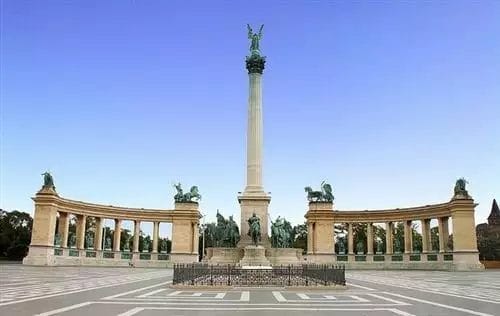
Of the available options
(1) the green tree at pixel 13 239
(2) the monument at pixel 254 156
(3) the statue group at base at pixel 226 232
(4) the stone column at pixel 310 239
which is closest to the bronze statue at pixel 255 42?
(2) the monument at pixel 254 156

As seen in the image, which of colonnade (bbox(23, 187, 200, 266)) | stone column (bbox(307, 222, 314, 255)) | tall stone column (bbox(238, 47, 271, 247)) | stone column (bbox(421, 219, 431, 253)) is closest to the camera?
tall stone column (bbox(238, 47, 271, 247))

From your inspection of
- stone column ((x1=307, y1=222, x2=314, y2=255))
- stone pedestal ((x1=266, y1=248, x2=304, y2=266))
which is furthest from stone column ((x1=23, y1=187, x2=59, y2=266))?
stone column ((x1=307, y1=222, x2=314, y2=255))

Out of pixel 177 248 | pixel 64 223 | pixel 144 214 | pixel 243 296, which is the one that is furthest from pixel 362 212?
pixel 243 296

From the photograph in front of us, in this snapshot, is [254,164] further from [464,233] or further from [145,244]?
[145,244]

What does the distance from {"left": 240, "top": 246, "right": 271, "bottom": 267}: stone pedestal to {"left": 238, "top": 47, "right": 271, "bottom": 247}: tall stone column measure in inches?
108

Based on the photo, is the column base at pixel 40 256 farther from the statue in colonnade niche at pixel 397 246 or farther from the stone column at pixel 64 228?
the statue in colonnade niche at pixel 397 246

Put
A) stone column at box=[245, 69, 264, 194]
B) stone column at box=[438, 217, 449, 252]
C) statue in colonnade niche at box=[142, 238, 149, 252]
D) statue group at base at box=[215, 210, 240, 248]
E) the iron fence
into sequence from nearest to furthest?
the iron fence
statue group at base at box=[215, 210, 240, 248]
stone column at box=[245, 69, 264, 194]
stone column at box=[438, 217, 449, 252]
statue in colonnade niche at box=[142, 238, 149, 252]

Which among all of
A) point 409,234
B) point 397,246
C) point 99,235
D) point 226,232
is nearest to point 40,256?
point 99,235

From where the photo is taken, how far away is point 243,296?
69.9 ft

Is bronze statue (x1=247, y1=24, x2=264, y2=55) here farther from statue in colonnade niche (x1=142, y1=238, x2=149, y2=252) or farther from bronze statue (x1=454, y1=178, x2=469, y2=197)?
statue in colonnade niche (x1=142, y1=238, x2=149, y2=252)

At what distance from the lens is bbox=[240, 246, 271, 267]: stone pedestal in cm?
4462

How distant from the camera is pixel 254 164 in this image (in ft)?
172

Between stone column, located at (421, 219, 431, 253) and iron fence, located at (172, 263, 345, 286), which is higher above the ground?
stone column, located at (421, 219, 431, 253)

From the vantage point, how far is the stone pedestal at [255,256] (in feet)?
146
